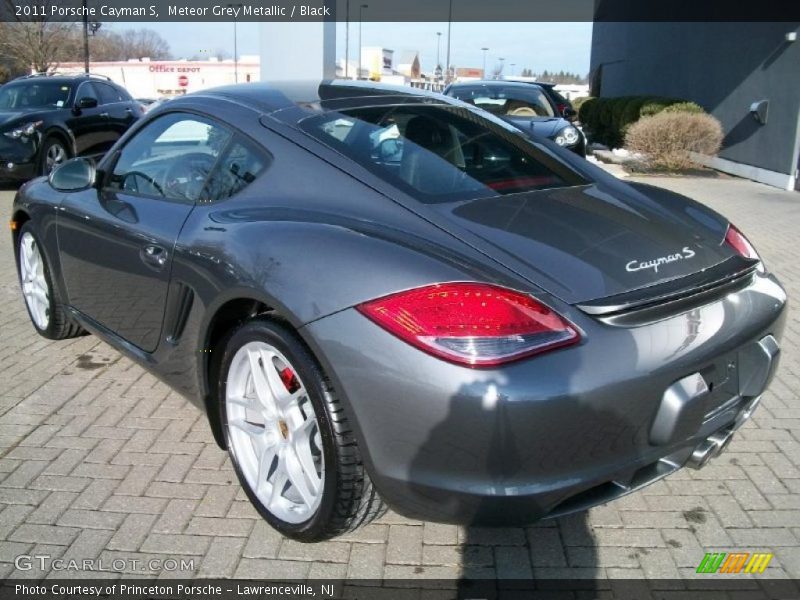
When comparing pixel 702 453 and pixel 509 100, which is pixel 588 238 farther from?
pixel 509 100

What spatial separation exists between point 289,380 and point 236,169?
35.5 inches

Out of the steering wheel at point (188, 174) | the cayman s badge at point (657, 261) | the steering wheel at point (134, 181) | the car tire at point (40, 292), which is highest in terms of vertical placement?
the steering wheel at point (188, 174)

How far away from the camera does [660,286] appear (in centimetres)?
220

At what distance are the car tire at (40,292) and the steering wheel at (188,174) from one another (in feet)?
4.09

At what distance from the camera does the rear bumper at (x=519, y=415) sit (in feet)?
6.36

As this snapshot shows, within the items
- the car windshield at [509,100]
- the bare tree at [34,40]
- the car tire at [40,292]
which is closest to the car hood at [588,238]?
the car tire at [40,292]

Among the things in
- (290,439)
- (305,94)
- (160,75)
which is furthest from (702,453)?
(160,75)

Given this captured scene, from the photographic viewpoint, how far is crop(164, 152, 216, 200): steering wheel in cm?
299

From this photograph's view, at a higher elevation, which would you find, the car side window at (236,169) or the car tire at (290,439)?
the car side window at (236,169)

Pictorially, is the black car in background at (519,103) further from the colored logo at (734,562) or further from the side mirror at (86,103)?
the colored logo at (734,562)

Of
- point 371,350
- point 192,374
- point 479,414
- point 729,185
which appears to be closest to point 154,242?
point 192,374

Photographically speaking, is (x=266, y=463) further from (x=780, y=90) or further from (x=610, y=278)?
(x=780, y=90)

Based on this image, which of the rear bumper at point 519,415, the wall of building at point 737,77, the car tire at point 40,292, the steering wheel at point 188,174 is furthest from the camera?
the wall of building at point 737,77

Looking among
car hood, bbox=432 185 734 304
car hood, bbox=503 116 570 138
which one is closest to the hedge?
car hood, bbox=503 116 570 138
